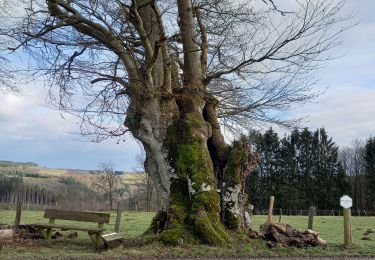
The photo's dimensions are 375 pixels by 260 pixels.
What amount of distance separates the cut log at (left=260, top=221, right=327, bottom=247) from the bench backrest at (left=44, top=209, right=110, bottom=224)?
178 inches

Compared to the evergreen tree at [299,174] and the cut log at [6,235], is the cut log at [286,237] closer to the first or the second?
the cut log at [6,235]

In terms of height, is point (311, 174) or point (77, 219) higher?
point (311, 174)

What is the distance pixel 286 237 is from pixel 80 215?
5.93 m

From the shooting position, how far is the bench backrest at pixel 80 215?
539 inches

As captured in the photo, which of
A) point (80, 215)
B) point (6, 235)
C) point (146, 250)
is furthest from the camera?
point (80, 215)

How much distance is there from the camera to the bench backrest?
13.7m

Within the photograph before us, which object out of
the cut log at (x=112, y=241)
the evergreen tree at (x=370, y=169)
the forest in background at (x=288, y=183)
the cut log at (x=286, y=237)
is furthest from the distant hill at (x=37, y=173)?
the cut log at (x=112, y=241)

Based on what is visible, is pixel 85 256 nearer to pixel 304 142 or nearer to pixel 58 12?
pixel 58 12

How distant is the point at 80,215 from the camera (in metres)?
14.2

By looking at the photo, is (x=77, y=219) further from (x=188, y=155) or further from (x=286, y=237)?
(x=286, y=237)

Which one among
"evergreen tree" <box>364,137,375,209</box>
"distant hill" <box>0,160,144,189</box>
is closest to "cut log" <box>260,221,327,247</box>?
"evergreen tree" <box>364,137,375,209</box>

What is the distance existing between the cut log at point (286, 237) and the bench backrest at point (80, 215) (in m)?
4.52

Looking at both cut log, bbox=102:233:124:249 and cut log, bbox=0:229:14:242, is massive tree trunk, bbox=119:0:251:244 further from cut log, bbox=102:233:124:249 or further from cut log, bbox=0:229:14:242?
cut log, bbox=0:229:14:242

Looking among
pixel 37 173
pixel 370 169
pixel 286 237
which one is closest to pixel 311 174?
pixel 370 169
